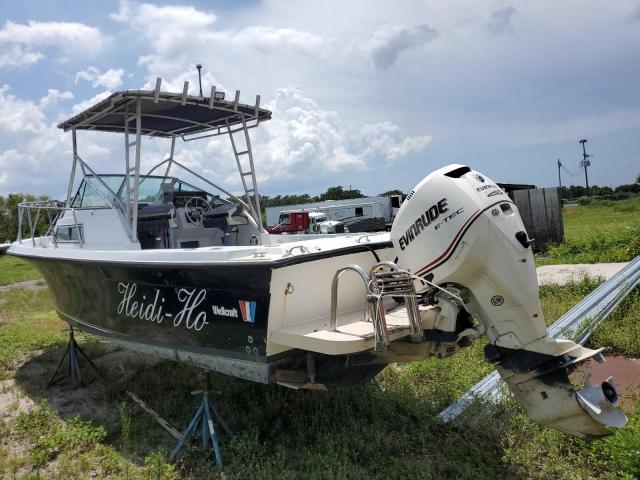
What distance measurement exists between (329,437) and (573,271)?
6.97 m

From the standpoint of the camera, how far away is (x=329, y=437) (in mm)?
3574

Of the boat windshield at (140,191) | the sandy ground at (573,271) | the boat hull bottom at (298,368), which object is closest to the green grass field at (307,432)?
the boat hull bottom at (298,368)

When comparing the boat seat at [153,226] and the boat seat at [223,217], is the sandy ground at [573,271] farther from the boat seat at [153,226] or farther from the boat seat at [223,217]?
the boat seat at [153,226]

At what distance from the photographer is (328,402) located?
4.22 metres

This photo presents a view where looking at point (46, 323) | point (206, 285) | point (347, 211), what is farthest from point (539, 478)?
point (347, 211)

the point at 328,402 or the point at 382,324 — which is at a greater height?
the point at 382,324

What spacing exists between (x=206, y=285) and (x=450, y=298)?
1.63 m

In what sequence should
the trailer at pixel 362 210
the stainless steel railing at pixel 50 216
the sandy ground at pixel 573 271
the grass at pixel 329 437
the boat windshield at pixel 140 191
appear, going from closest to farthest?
the grass at pixel 329 437
the boat windshield at pixel 140 191
the stainless steel railing at pixel 50 216
the sandy ground at pixel 573 271
the trailer at pixel 362 210

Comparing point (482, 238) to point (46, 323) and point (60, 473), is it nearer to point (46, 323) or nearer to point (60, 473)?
point (60, 473)

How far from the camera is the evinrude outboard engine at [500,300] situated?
269 centimetres

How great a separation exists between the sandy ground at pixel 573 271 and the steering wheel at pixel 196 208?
5273 mm

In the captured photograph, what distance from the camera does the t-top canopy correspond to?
4.87m

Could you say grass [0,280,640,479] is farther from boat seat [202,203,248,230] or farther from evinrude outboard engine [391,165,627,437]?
boat seat [202,203,248,230]

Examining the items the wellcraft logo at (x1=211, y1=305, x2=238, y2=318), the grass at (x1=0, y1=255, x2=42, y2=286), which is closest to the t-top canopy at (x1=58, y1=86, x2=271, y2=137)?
the wellcraft logo at (x1=211, y1=305, x2=238, y2=318)
